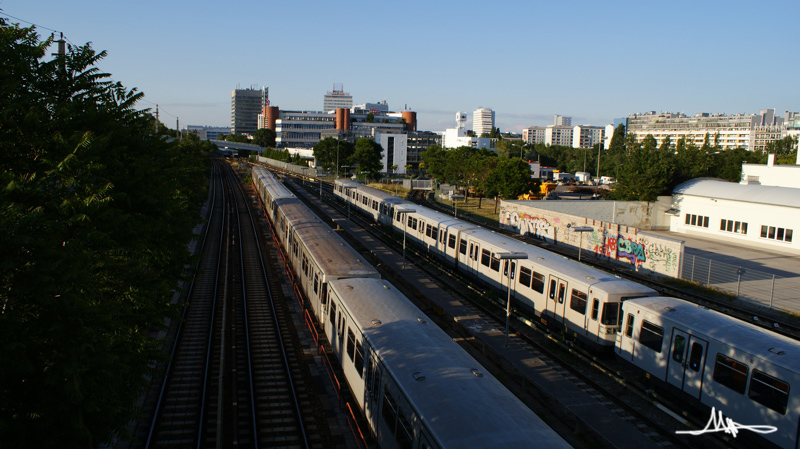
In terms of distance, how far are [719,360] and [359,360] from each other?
29.5ft

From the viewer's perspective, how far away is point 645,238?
3334 cm

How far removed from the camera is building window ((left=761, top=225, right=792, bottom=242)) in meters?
41.0

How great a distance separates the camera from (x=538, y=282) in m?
21.7

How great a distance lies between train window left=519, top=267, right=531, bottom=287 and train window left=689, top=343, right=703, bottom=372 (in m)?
8.28

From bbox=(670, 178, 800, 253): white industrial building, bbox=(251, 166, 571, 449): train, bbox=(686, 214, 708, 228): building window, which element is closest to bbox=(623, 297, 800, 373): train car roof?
bbox=(251, 166, 571, 449): train

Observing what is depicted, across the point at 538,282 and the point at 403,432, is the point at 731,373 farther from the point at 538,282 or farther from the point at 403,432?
the point at 538,282

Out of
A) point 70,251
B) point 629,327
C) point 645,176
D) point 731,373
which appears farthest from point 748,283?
point 70,251

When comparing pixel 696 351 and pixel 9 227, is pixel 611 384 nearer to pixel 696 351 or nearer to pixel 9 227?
pixel 696 351

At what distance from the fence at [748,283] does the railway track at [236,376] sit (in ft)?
73.8

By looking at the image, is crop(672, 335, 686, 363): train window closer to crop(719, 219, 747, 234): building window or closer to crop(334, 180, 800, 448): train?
crop(334, 180, 800, 448): train

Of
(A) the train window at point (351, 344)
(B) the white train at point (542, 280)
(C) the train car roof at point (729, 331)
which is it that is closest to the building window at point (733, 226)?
(B) the white train at point (542, 280)

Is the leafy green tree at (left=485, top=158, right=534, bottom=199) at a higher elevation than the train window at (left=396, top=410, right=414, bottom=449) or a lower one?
higher

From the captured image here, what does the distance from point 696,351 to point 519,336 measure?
7379 millimetres

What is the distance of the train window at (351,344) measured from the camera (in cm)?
1430
